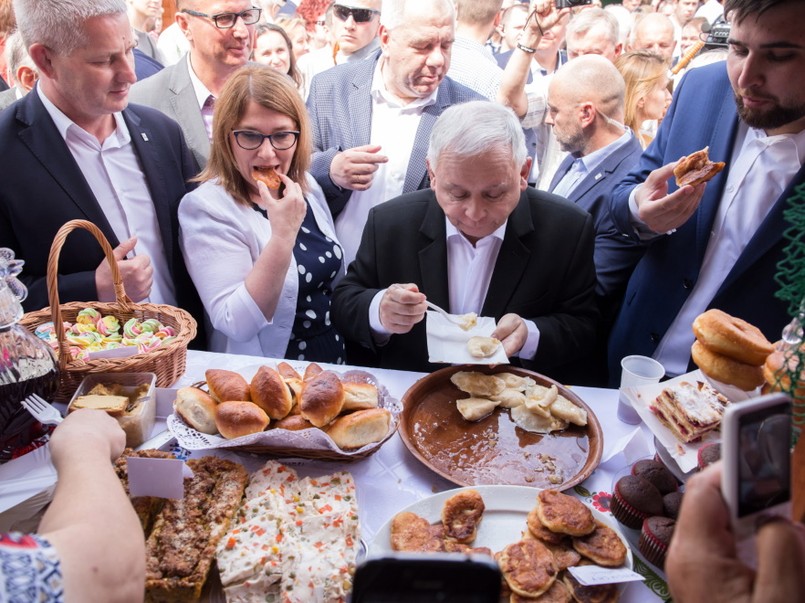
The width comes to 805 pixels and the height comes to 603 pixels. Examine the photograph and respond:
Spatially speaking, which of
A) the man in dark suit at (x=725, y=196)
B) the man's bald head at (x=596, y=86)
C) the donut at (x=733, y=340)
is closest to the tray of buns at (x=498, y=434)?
the donut at (x=733, y=340)

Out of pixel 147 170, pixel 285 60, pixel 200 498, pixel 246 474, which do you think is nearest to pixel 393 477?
pixel 246 474

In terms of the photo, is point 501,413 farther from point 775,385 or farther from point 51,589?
point 51,589

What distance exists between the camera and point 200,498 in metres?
1.56

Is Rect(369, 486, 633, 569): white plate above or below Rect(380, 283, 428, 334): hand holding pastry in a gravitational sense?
below

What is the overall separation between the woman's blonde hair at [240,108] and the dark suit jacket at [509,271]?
0.65m

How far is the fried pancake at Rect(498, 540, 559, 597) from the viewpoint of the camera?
4.38ft

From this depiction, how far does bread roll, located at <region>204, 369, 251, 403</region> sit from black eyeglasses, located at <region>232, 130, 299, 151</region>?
1307mm

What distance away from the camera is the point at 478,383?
2.14 m

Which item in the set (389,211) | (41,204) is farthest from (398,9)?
(41,204)

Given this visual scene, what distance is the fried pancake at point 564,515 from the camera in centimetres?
146

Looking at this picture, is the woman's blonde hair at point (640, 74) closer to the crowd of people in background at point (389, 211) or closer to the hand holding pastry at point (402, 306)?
the crowd of people in background at point (389, 211)

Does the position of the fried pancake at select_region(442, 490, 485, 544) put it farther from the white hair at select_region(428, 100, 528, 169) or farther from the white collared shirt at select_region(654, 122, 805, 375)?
the white collared shirt at select_region(654, 122, 805, 375)

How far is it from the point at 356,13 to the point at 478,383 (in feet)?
13.9

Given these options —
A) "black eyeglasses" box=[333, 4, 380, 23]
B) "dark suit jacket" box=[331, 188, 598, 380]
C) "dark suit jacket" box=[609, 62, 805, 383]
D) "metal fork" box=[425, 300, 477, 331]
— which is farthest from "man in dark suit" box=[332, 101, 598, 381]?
"black eyeglasses" box=[333, 4, 380, 23]
